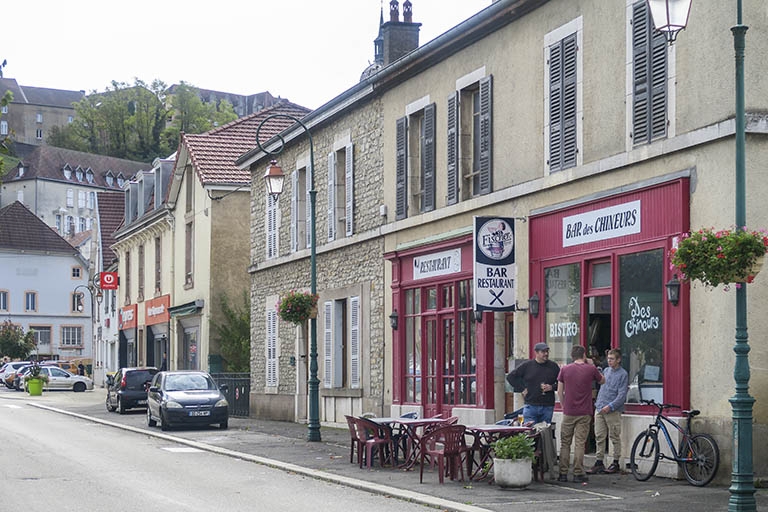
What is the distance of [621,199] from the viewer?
1698 cm

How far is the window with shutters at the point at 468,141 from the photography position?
21.3 metres

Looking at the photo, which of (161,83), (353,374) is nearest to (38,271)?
(161,83)

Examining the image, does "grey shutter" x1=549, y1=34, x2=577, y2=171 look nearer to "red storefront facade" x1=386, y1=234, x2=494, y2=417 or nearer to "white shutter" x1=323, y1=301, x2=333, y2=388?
"red storefront facade" x1=386, y1=234, x2=494, y2=417

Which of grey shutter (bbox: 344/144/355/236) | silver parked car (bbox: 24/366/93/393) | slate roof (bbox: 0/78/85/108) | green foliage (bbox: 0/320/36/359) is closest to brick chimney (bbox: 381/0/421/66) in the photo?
grey shutter (bbox: 344/144/355/236)

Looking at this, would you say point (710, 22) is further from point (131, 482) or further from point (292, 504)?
point (131, 482)

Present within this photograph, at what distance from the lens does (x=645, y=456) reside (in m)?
15.6

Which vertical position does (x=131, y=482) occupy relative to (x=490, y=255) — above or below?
below

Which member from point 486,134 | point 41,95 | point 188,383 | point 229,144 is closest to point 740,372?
point 486,134

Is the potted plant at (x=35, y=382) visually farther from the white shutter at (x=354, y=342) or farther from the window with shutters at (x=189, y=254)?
the white shutter at (x=354, y=342)

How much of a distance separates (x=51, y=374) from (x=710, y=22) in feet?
178

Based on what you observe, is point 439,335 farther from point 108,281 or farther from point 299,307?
point 108,281

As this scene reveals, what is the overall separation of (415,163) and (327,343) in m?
6.76

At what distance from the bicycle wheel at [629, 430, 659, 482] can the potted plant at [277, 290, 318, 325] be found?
1053 centimetres

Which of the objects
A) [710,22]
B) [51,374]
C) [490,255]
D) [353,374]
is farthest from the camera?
[51,374]
